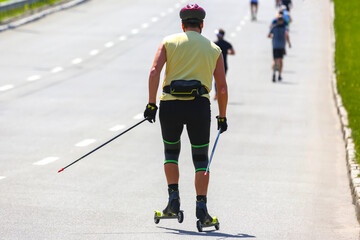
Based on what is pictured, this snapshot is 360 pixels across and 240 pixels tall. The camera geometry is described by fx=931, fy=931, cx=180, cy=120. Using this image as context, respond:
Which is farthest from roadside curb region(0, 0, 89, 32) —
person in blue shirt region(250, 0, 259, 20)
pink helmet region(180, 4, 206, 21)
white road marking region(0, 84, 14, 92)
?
pink helmet region(180, 4, 206, 21)

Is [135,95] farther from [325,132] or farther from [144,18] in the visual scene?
[144,18]

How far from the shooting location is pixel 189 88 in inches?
289

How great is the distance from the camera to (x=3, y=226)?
24.3 ft

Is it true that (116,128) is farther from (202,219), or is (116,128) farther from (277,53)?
(277,53)

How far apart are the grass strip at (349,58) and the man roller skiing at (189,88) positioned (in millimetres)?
4462

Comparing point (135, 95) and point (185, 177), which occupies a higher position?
point (185, 177)

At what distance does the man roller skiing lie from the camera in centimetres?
735

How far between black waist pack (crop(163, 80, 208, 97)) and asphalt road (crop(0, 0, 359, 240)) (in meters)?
1.12

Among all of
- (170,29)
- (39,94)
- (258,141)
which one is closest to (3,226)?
(258,141)

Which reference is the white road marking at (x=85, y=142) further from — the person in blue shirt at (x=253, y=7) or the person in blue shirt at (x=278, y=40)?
the person in blue shirt at (x=253, y=7)

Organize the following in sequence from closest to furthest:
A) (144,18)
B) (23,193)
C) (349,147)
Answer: (23,193), (349,147), (144,18)

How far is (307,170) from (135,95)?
30.3 ft

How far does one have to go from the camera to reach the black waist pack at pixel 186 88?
24.0 ft

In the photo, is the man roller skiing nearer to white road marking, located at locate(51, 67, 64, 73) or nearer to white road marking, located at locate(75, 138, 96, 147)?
white road marking, located at locate(75, 138, 96, 147)
